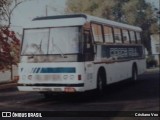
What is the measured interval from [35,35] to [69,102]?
1994 millimetres

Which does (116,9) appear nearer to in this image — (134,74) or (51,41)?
(51,41)

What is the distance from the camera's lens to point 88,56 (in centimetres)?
1135

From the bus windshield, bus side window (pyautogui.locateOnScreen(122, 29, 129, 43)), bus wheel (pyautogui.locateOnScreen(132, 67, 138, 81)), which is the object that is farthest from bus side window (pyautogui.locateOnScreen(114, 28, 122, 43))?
the bus windshield

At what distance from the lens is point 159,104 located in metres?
11.0

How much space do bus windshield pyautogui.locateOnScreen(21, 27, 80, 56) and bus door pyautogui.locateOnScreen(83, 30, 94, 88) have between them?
1.28ft

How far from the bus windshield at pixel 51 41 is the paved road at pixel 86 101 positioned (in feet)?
3.93

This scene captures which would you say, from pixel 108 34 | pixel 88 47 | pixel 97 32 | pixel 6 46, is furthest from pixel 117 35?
pixel 6 46

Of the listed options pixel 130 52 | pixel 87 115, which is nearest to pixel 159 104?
pixel 87 115

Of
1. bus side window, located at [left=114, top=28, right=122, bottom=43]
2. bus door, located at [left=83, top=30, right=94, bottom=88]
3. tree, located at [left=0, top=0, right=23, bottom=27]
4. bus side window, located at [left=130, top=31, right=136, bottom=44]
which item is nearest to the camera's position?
tree, located at [left=0, top=0, right=23, bottom=27]

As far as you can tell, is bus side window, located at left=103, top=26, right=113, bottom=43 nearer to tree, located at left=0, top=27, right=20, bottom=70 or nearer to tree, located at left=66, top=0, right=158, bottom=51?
tree, located at left=66, top=0, right=158, bottom=51

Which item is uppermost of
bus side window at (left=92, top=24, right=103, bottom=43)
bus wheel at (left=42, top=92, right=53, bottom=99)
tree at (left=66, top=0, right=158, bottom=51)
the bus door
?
tree at (left=66, top=0, right=158, bottom=51)

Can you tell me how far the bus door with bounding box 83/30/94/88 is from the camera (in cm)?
1117

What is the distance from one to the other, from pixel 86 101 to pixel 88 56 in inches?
48.4

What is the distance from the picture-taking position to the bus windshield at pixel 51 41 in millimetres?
10758
